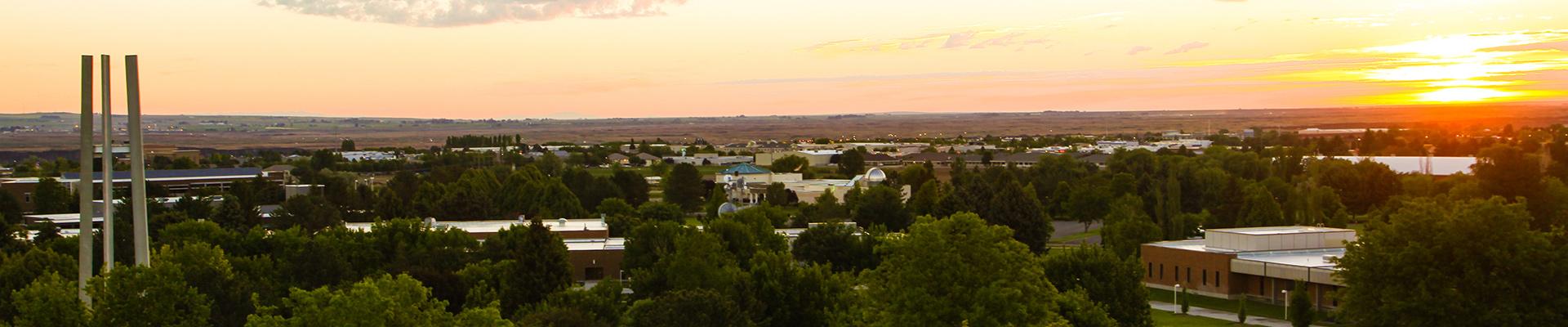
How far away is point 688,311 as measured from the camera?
115ft

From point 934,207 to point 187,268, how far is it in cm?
4498

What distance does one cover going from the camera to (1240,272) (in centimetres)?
5428

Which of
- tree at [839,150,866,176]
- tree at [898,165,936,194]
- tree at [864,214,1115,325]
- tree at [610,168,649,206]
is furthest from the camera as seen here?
tree at [839,150,866,176]

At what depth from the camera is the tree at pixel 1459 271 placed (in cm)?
3581

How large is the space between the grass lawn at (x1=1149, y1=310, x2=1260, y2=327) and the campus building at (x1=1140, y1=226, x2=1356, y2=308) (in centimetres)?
248

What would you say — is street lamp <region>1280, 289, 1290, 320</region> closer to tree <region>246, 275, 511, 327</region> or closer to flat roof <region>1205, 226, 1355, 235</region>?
flat roof <region>1205, 226, 1355, 235</region>

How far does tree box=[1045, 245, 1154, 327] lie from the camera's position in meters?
41.0

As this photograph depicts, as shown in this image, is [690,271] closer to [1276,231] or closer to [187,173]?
[1276,231]

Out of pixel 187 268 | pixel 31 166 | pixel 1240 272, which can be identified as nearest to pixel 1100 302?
pixel 1240 272

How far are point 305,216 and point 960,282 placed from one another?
44804mm

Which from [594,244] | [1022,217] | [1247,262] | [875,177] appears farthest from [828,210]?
[1247,262]

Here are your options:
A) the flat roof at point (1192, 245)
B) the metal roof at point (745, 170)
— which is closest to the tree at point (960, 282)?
the flat roof at point (1192, 245)

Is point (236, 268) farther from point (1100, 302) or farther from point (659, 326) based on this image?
point (1100, 302)

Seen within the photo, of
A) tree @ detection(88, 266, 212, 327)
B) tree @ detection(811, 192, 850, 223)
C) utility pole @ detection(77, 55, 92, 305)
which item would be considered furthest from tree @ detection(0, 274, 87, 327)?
tree @ detection(811, 192, 850, 223)
